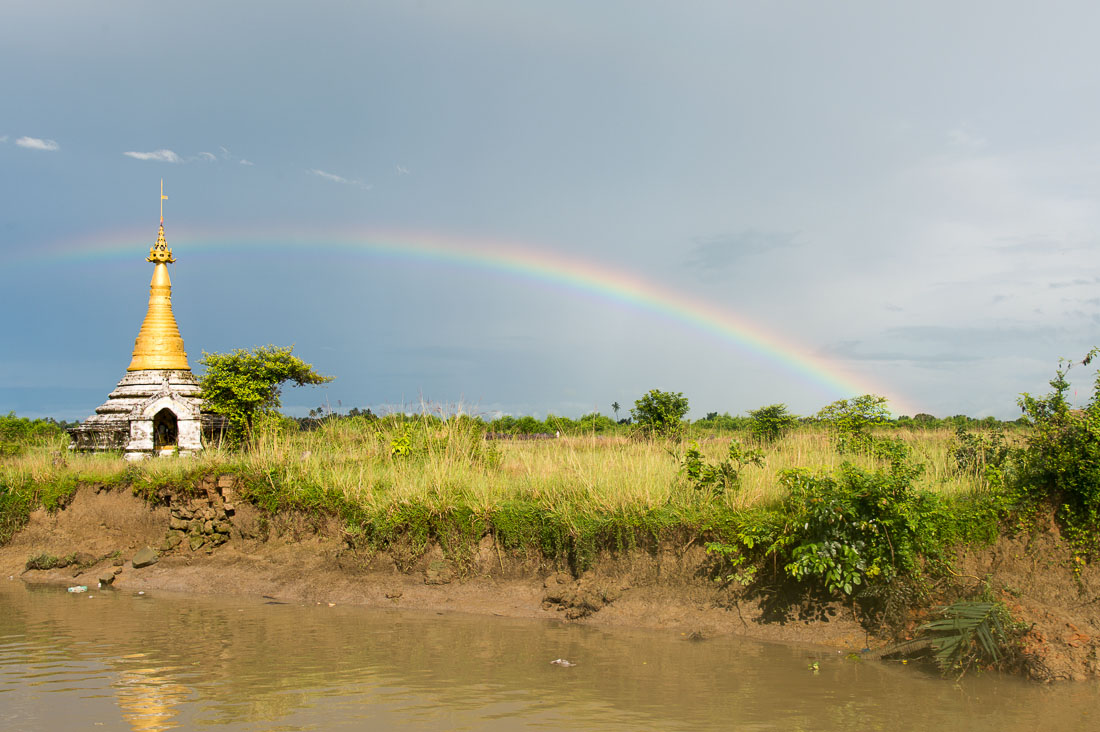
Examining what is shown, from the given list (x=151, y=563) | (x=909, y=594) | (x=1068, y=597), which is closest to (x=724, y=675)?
(x=909, y=594)

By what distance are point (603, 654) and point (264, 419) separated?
1616 cm

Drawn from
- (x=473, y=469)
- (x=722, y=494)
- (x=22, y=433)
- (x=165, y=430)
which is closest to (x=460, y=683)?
(x=722, y=494)

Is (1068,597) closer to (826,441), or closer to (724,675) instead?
(724,675)

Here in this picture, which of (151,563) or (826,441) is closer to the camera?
(151,563)

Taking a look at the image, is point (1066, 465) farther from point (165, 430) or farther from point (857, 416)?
point (165, 430)

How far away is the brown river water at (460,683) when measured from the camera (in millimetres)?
6094

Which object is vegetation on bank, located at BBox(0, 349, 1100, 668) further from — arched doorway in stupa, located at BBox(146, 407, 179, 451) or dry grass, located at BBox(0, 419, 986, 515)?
arched doorway in stupa, located at BBox(146, 407, 179, 451)

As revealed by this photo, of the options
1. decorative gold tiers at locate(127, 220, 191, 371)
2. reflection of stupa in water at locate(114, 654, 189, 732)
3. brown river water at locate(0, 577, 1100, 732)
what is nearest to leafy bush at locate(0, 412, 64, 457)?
decorative gold tiers at locate(127, 220, 191, 371)

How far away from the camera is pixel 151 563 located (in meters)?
12.7

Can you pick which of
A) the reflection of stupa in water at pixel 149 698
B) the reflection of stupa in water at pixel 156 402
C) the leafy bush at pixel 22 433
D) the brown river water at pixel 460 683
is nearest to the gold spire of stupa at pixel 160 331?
the reflection of stupa in water at pixel 156 402

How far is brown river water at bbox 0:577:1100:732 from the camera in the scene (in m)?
6.09

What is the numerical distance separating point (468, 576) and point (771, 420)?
1340 centimetres

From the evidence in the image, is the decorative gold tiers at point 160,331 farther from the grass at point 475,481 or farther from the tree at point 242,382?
the grass at point 475,481

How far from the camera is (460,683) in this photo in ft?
23.0
